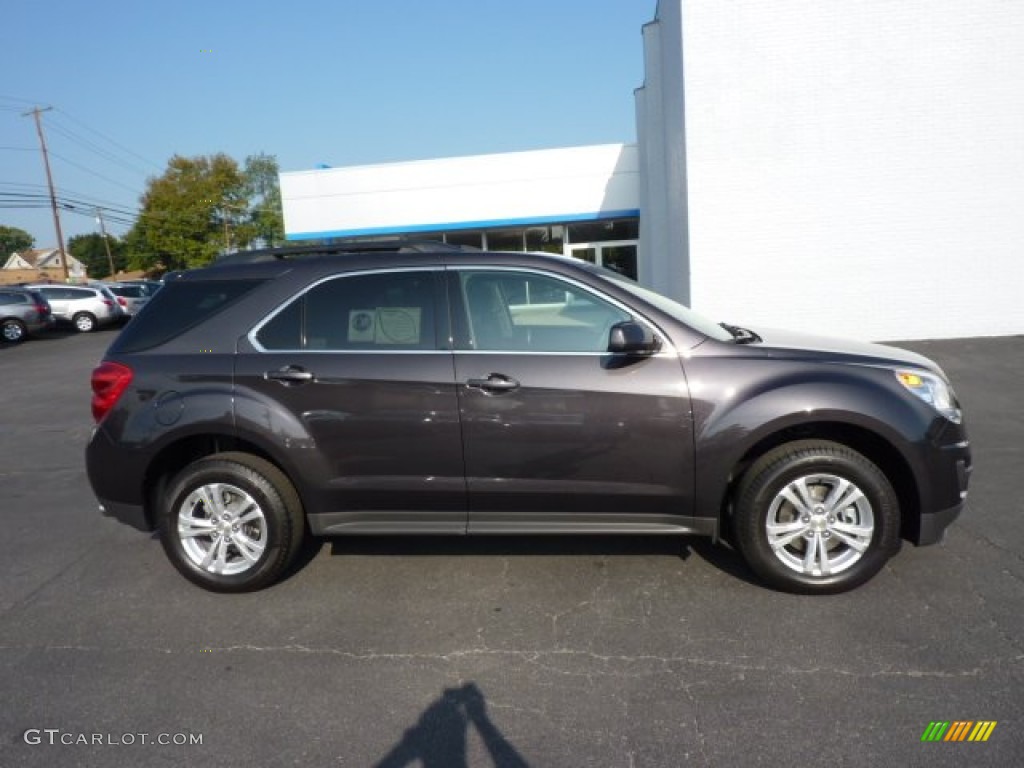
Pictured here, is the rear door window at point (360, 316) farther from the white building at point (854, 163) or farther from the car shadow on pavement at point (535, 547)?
the white building at point (854, 163)

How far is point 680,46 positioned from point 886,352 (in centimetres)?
1056

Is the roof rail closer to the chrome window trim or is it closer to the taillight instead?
the chrome window trim

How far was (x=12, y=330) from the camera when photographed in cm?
2144

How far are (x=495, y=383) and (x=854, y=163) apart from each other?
432 inches

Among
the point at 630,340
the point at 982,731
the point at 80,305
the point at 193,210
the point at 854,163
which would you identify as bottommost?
the point at 982,731

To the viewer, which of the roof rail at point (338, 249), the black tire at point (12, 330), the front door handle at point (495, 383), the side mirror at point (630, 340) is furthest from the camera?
the black tire at point (12, 330)

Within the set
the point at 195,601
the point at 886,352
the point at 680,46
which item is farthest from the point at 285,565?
the point at 680,46

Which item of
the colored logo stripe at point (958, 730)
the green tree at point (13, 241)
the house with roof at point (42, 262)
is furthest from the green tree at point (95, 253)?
the colored logo stripe at point (958, 730)

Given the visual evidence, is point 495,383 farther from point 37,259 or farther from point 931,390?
point 37,259

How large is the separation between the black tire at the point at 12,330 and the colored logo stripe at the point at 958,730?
25.5 m

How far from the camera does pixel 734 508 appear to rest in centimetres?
366

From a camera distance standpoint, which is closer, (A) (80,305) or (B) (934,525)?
(B) (934,525)

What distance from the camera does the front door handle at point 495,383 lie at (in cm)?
359

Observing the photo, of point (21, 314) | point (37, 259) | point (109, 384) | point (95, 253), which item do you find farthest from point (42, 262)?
point (109, 384)
